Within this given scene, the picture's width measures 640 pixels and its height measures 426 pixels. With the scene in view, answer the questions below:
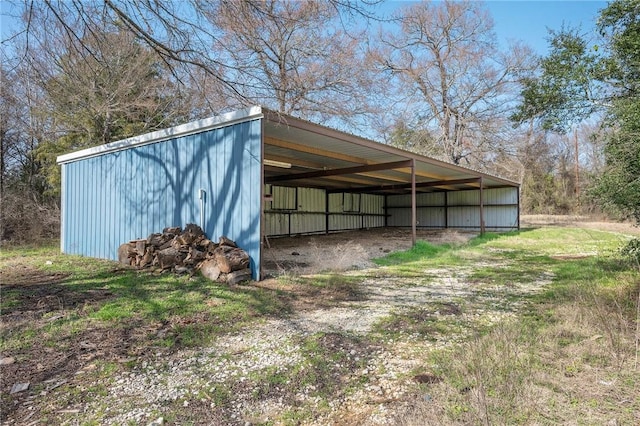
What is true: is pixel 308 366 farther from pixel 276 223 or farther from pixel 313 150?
pixel 276 223

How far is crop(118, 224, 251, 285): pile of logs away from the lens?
581cm

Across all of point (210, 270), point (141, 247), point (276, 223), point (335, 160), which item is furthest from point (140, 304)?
point (276, 223)

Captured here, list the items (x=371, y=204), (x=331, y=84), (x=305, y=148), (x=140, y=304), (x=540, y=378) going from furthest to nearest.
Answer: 1. (x=371, y=204)
2. (x=331, y=84)
3. (x=305, y=148)
4. (x=140, y=304)
5. (x=540, y=378)

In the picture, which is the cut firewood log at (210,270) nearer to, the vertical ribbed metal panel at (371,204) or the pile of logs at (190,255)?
the pile of logs at (190,255)

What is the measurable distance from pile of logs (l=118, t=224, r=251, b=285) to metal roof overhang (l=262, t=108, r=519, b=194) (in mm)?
2325

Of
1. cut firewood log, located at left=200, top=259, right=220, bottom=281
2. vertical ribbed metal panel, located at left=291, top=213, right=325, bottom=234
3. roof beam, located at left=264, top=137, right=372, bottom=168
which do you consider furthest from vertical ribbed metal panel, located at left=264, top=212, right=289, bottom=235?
cut firewood log, located at left=200, top=259, right=220, bottom=281

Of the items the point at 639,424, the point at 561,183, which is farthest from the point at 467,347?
the point at 561,183

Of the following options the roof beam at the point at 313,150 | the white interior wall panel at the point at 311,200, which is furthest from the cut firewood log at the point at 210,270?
the white interior wall panel at the point at 311,200

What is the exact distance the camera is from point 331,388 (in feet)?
8.33

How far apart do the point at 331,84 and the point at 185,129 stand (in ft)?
27.5

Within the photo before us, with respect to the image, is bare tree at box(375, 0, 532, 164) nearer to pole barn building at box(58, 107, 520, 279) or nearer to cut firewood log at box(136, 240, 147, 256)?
pole barn building at box(58, 107, 520, 279)

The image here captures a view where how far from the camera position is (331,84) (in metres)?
14.0

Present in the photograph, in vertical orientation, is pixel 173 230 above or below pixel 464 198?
below

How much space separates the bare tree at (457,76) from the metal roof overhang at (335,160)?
5.86 m
